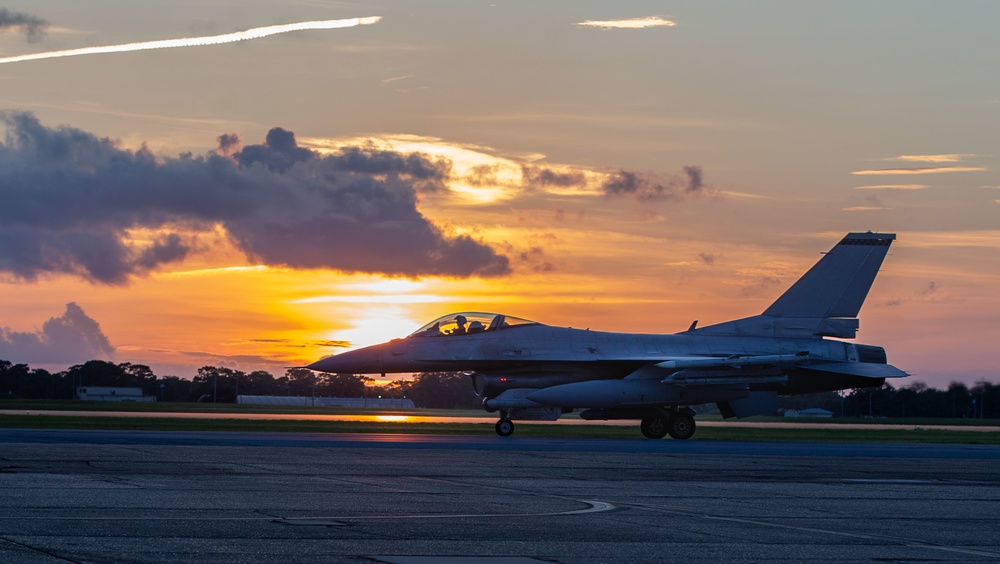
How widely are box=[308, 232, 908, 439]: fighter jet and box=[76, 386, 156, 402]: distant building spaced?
110 meters

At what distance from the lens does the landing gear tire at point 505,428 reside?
1288 inches

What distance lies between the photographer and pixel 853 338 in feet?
126

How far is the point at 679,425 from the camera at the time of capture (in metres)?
35.8

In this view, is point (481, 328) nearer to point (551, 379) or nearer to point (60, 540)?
point (551, 379)

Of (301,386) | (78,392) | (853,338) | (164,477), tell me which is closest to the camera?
(164,477)

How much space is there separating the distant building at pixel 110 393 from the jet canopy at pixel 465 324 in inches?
4311

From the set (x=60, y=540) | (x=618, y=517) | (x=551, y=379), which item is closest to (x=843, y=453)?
(x=551, y=379)

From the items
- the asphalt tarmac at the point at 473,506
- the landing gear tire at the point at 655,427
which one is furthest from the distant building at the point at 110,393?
the asphalt tarmac at the point at 473,506

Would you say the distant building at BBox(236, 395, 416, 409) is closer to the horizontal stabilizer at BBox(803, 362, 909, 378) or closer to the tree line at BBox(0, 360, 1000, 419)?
the tree line at BBox(0, 360, 1000, 419)

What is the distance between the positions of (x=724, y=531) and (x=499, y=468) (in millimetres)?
8215

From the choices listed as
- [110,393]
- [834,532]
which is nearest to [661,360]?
[834,532]

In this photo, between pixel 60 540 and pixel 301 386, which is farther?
pixel 301 386

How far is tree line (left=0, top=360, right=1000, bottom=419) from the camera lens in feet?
366

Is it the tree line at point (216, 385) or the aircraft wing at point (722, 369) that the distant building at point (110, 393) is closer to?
the tree line at point (216, 385)
